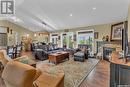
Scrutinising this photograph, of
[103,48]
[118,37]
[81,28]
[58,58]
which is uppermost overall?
[81,28]

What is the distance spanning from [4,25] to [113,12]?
383 inches

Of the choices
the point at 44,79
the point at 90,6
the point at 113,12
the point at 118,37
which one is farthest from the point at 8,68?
the point at 118,37

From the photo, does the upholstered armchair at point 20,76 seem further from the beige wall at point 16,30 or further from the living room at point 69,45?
the beige wall at point 16,30

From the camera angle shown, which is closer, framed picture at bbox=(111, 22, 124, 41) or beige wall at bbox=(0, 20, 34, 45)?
framed picture at bbox=(111, 22, 124, 41)

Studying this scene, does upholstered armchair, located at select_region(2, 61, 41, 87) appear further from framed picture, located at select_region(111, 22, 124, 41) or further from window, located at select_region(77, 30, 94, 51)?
window, located at select_region(77, 30, 94, 51)

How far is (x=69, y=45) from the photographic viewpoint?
1228cm

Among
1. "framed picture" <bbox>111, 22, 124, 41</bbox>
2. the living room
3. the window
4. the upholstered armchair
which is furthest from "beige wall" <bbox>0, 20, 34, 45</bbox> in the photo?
the upholstered armchair

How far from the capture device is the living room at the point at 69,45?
8.33 ft

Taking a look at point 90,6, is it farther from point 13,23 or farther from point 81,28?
point 13,23

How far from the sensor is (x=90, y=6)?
602cm

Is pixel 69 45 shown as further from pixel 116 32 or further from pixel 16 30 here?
pixel 16 30

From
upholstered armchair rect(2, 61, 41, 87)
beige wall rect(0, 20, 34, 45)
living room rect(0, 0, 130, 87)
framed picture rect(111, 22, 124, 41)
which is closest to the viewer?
upholstered armchair rect(2, 61, 41, 87)

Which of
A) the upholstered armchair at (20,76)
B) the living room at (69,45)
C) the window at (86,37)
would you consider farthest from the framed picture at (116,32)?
the upholstered armchair at (20,76)

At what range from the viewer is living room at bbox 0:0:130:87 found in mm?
2539
